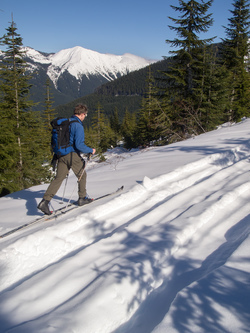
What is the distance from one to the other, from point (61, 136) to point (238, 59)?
24755 mm

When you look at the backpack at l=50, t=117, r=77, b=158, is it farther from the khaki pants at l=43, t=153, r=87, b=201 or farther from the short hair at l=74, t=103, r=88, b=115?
the short hair at l=74, t=103, r=88, b=115

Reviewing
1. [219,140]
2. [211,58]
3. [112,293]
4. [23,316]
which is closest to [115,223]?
[112,293]

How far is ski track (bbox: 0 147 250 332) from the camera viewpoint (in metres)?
2.65

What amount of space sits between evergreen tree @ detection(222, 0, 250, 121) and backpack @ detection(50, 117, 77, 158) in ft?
67.5

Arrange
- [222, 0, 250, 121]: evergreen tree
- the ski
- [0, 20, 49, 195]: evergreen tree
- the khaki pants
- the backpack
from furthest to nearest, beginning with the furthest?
[222, 0, 250, 121]: evergreen tree, [0, 20, 49, 195]: evergreen tree, the khaki pants, the backpack, the ski

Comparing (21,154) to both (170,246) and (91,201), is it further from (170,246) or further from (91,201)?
(170,246)

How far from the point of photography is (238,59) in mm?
23469

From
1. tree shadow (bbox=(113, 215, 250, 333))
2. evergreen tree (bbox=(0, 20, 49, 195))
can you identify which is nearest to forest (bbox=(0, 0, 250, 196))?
evergreen tree (bbox=(0, 20, 49, 195))

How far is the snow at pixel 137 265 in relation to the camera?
2.13 metres

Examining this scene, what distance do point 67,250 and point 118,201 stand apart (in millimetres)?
1568

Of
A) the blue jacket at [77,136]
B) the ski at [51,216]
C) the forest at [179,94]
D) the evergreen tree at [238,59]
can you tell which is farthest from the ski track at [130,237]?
the evergreen tree at [238,59]

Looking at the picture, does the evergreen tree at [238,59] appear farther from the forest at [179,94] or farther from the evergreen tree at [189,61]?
the evergreen tree at [189,61]

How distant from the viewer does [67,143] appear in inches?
176

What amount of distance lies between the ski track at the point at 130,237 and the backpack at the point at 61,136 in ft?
3.97
